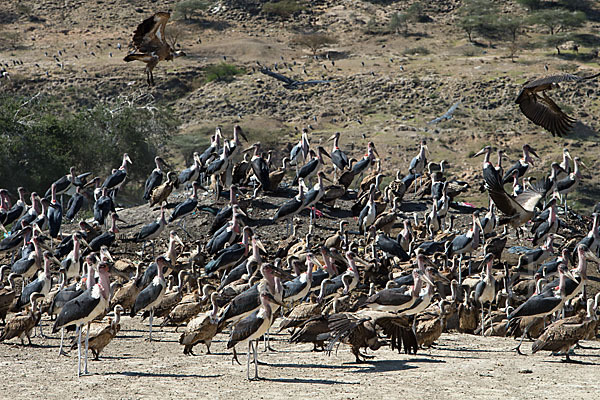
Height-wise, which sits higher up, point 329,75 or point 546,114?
point 546,114

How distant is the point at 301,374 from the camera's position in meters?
12.9

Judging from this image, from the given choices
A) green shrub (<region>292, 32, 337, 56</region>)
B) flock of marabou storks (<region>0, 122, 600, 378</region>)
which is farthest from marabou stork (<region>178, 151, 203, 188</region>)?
green shrub (<region>292, 32, 337, 56</region>)

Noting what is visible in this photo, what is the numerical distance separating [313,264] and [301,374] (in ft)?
19.7

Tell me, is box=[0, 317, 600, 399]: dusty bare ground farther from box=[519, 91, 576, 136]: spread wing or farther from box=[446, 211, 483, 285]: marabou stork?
box=[446, 211, 483, 285]: marabou stork

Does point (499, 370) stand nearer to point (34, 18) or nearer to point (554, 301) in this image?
point (554, 301)

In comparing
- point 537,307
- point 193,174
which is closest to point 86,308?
point 537,307

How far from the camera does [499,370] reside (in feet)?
43.1

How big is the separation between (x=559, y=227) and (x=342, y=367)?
15.3m

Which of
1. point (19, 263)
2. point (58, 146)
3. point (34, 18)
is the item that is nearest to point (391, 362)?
point (19, 263)

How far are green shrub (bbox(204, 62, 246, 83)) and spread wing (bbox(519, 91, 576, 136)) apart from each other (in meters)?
51.3

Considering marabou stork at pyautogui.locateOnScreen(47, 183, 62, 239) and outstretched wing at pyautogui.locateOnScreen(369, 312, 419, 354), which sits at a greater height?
outstretched wing at pyautogui.locateOnScreen(369, 312, 419, 354)

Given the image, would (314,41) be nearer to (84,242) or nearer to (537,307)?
(84,242)

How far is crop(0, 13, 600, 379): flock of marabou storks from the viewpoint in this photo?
547 inches

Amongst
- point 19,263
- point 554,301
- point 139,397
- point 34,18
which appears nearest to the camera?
point 139,397
